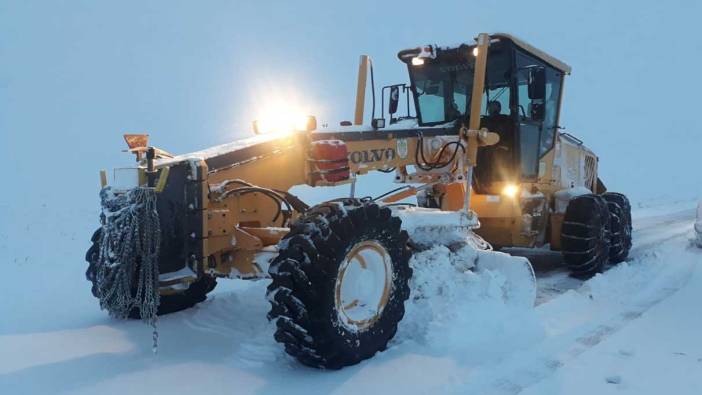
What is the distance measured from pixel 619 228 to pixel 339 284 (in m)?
5.34

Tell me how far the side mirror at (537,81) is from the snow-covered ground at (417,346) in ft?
6.99


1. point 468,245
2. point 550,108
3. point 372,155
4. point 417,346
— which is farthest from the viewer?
point 550,108

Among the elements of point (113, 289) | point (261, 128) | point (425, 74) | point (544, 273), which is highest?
point (425, 74)

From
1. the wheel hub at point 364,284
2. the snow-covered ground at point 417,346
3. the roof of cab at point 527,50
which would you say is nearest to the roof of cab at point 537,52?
the roof of cab at point 527,50

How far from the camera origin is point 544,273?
7.27 metres

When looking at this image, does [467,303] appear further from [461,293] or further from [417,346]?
[417,346]

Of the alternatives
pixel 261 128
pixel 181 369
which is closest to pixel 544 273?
pixel 261 128

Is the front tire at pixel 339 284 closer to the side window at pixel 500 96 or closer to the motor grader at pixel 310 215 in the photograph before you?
the motor grader at pixel 310 215

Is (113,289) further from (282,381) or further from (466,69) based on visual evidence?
(466,69)

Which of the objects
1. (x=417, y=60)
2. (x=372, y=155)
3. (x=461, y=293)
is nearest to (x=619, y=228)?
(x=417, y=60)

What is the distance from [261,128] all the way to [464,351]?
2328 mm

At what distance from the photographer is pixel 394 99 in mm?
7000

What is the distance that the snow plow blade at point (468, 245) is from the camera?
475 centimetres

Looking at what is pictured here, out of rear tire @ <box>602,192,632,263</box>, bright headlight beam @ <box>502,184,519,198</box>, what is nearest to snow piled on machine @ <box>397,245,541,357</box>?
bright headlight beam @ <box>502,184,519,198</box>
